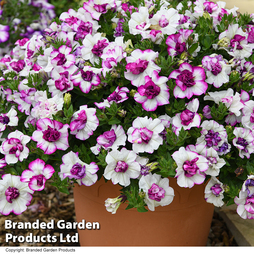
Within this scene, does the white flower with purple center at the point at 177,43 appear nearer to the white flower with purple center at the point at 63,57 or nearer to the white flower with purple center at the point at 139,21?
the white flower with purple center at the point at 139,21

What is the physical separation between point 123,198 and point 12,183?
43cm

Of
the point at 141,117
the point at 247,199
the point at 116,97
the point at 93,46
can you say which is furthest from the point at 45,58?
the point at 247,199

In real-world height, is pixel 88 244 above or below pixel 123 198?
below

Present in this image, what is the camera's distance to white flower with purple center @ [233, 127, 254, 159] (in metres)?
1.16

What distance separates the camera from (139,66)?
1.18 meters

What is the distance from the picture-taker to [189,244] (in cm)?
170

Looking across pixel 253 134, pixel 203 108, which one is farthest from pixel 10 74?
pixel 253 134

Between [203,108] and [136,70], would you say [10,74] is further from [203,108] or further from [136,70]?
[203,108]

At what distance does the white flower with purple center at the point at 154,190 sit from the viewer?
3.64 ft

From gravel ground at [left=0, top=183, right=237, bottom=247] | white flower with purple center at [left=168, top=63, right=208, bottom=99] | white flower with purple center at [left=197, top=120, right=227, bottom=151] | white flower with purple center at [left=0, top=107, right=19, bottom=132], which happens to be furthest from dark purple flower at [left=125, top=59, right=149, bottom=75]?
gravel ground at [left=0, top=183, right=237, bottom=247]

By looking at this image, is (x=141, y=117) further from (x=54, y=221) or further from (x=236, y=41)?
(x=54, y=221)

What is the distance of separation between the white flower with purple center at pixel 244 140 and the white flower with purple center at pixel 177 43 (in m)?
0.38

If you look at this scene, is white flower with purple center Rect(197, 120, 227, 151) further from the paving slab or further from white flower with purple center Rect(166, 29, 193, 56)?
the paving slab

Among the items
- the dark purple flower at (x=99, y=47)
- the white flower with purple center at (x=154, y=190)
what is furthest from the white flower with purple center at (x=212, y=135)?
the dark purple flower at (x=99, y=47)
